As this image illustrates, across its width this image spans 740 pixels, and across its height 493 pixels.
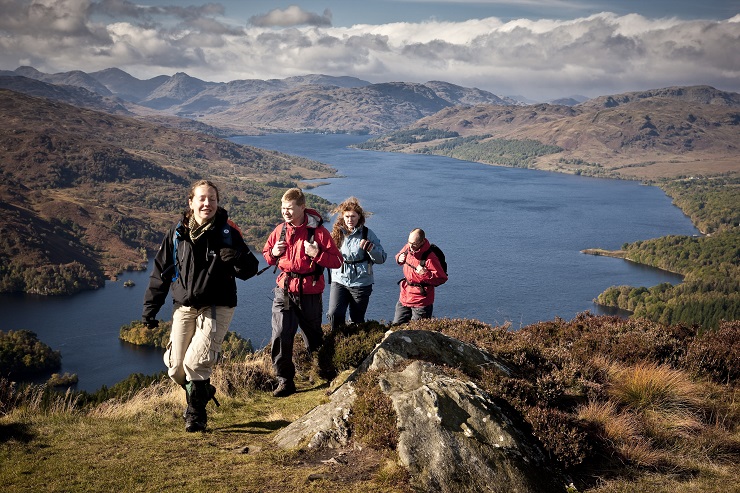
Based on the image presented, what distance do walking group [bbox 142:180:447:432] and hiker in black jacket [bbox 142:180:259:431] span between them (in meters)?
0.01

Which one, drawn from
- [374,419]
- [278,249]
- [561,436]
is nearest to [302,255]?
[278,249]

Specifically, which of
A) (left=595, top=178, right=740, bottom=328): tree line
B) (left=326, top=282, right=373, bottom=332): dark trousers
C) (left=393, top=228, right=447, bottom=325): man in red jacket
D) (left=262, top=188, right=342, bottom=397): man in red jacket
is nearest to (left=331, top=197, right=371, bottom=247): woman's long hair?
(left=326, top=282, right=373, bottom=332): dark trousers

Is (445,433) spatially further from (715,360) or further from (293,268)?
(715,360)

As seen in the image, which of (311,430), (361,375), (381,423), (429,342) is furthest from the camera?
(429,342)

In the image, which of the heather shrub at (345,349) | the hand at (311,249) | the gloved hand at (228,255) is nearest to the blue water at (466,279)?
the heather shrub at (345,349)

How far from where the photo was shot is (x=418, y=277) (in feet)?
33.4

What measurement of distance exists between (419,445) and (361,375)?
1.48 m

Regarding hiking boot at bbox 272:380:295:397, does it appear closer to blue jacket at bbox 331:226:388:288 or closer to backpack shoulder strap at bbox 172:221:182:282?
blue jacket at bbox 331:226:388:288

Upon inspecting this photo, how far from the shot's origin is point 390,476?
4883 mm

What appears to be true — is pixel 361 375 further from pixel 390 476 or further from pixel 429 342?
pixel 390 476

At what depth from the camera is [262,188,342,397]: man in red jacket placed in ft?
26.1

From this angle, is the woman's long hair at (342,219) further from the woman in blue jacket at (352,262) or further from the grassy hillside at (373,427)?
the grassy hillside at (373,427)

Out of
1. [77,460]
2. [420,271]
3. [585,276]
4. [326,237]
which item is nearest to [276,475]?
[77,460]

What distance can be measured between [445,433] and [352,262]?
16.3ft
